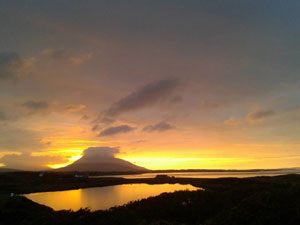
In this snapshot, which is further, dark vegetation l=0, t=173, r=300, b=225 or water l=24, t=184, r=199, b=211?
water l=24, t=184, r=199, b=211

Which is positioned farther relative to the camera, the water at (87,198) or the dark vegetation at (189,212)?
the water at (87,198)

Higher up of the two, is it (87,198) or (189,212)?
(189,212)

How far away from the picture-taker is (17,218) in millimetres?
29859

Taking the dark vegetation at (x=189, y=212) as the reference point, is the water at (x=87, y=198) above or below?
below

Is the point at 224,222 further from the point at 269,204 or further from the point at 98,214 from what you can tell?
the point at 98,214

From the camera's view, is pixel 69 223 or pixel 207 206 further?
pixel 207 206

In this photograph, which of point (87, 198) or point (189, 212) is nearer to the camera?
point (189, 212)

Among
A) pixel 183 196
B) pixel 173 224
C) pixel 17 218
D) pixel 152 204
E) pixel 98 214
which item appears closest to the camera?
pixel 173 224

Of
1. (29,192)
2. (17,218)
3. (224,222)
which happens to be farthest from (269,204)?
(29,192)

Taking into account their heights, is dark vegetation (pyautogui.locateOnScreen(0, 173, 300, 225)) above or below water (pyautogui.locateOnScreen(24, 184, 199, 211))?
above

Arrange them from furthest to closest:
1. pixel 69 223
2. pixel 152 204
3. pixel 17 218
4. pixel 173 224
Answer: pixel 152 204 < pixel 17 218 < pixel 69 223 < pixel 173 224

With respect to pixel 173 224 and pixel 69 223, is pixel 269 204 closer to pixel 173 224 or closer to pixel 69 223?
pixel 173 224

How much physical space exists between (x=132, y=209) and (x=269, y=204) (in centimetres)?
1634

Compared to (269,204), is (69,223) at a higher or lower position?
lower
